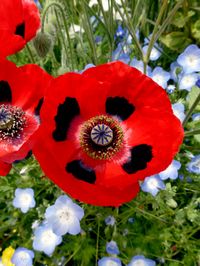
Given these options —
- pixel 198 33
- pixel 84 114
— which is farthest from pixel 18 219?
pixel 198 33

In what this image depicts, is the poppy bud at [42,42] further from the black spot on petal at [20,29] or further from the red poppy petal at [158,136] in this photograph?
the red poppy petal at [158,136]

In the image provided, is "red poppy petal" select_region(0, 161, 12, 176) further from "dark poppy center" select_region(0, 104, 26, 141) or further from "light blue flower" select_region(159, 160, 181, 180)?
"light blue flower" select_region(159, 160, 181, 180)

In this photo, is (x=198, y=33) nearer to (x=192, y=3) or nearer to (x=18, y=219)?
(x=192, y=3)

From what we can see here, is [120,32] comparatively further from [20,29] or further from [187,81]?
[20,29]

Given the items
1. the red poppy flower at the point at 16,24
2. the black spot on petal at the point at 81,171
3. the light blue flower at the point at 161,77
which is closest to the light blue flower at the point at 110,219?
the black spot on petal at the point at 81,171

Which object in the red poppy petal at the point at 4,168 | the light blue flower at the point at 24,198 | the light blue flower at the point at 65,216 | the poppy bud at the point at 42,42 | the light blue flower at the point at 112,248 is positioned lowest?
the light blue flower at the point at 112,248

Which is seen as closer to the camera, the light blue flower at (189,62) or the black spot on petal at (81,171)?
the black spot on petal at (81,171)
